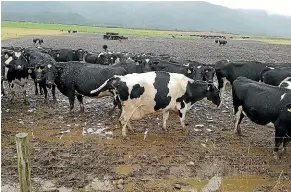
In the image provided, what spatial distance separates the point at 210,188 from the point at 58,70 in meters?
7.16

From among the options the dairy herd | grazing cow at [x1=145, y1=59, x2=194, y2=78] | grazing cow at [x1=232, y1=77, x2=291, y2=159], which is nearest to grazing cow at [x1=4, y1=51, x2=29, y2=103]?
the dairy herd

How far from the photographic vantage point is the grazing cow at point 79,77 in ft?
38.8

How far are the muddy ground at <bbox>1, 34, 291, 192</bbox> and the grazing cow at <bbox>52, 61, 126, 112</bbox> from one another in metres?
0.77

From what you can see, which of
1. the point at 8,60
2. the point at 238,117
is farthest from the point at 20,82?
the point at 238,117

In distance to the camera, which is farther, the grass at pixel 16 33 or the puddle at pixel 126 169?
the grass at pixel 16 33

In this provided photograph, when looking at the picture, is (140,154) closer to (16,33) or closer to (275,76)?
(275,76)

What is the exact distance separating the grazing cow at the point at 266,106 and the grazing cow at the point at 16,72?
24.8ft

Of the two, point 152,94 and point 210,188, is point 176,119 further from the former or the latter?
point 210,188

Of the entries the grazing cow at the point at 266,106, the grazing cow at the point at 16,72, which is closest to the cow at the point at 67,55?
the grazing cow at the point at 16,72

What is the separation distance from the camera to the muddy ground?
23.8ft

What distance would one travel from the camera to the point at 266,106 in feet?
29.5

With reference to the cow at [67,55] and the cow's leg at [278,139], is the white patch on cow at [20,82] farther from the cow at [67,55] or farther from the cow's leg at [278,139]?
the cow's leg at [278,139]

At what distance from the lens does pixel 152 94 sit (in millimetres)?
9945

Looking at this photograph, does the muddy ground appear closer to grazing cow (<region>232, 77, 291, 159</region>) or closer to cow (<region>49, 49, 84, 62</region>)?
grazing cow (<region>232, 77, 291, 159</region>)
